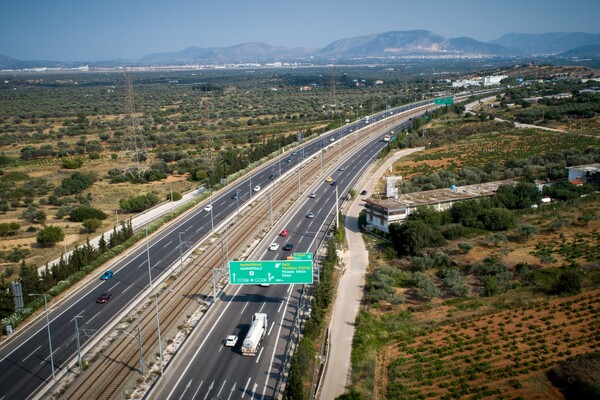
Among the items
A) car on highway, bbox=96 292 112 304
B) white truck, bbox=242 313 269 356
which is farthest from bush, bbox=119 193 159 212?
white truck, bbox=242 313 269 356

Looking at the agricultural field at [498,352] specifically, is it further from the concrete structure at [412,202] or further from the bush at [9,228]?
the bush at [9,228]

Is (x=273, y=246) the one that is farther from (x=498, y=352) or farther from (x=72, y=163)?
(x=72, y=163)

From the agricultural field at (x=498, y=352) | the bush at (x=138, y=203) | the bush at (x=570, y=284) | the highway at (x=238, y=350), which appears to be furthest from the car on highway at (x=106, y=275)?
the bush at (x=570, y=284)

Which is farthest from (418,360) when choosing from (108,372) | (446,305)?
(108,372)

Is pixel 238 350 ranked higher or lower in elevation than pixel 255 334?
lower

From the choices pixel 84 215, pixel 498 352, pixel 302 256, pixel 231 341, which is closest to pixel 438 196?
pixel 302 256

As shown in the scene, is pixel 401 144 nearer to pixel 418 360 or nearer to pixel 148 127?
pixel 148 127

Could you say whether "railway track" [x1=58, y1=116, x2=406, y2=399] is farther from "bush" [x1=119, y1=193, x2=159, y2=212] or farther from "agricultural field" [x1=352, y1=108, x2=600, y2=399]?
"agricultural field" [x1=352, y1=108, x2=600, y2=399]
